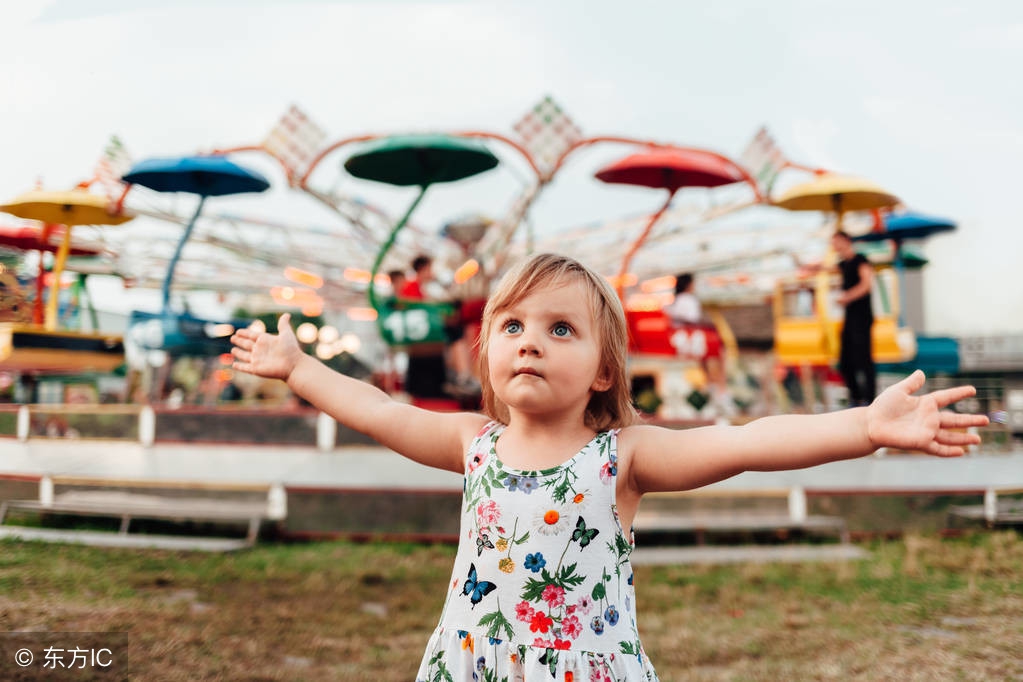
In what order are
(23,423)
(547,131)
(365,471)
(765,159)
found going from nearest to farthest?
1. (23,423)
2. (365,471)
3. (547,131)
4. (765,159)

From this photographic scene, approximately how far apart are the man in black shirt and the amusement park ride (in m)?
0.62

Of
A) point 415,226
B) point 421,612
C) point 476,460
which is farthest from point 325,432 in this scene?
point 415,226

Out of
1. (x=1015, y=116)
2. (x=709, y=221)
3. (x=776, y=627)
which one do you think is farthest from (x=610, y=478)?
(x=709, y=221)

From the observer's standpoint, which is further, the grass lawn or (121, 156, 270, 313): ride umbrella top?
(121, 156, 270, 313): ride umbrella top

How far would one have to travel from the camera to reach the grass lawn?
246cm

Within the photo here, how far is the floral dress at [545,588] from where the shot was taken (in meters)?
1.50

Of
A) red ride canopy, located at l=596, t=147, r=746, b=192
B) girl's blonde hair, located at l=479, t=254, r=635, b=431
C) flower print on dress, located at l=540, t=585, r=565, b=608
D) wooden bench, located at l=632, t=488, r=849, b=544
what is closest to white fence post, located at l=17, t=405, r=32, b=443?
girl's blonde hair, located at l=479, t=254, r=635, b=431

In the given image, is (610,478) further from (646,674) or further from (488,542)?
(646,674)

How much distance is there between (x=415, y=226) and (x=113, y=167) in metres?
7.58

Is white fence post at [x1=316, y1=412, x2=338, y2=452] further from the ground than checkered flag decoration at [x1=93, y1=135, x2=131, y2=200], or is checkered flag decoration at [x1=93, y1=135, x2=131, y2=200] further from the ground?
checkered flag decoration at [x1=93, y1=135, x2=131, y2=200]

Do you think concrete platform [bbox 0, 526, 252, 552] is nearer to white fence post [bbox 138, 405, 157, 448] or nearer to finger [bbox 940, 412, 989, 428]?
white fence post [bbox 138, 405, 157, 448]

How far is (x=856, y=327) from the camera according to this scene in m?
5.75

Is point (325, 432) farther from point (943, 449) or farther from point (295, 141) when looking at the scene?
point (943, 449)

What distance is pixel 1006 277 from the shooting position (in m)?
3.75
